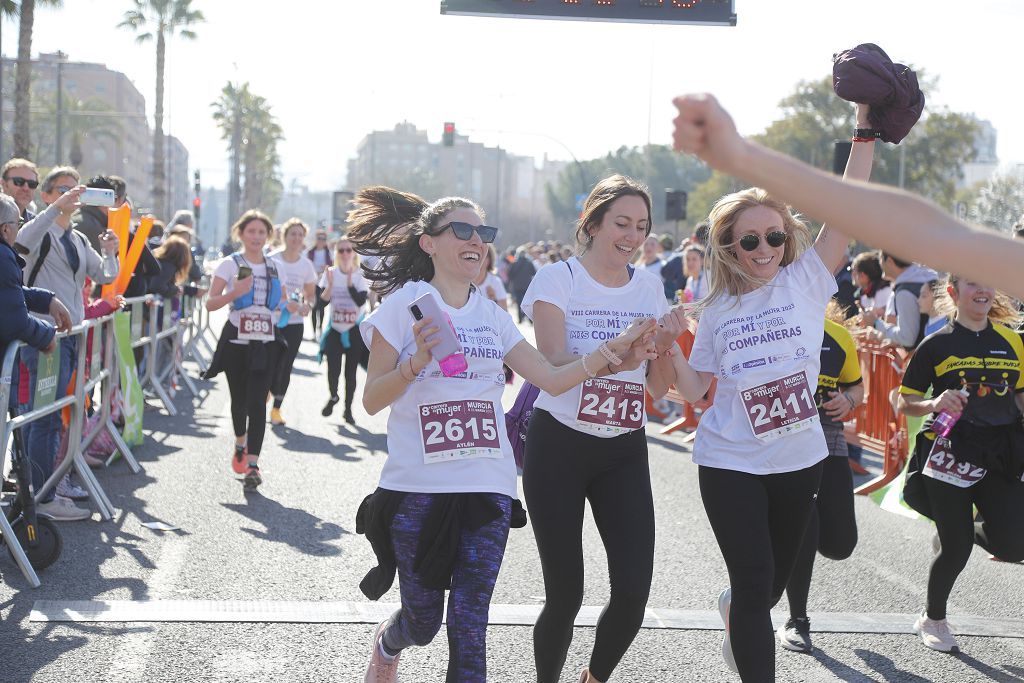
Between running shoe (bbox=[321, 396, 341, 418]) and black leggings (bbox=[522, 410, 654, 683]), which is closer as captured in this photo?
black leggings (bbox=[522, 410, 654, 683])

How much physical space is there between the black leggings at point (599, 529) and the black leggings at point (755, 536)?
11.0 inches

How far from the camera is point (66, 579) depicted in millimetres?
6199

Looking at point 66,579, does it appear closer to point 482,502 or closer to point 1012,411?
point 482,502

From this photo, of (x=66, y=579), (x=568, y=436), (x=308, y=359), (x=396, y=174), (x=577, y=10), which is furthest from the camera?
(x=396, y=174)

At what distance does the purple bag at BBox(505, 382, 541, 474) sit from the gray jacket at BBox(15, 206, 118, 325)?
4.11 metres

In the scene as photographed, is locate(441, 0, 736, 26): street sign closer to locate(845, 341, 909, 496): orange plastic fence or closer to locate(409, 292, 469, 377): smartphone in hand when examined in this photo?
locate(845, 341, 909, 496): orange plastic fence

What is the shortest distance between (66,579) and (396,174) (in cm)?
14775

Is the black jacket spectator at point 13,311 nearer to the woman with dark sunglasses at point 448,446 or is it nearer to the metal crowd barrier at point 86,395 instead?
the metal crowd barrier at point 86,395

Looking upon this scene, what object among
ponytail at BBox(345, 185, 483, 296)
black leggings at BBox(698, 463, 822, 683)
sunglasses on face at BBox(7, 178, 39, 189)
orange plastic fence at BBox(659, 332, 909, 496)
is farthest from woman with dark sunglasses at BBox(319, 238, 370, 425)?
black leggings at BBox(698, 463, 822, 683)

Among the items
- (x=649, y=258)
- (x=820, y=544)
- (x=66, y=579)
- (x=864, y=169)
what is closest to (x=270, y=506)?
(x=66, y=579)

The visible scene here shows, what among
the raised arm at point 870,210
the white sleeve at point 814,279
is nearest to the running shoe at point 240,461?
the white sleeve at point 814,279

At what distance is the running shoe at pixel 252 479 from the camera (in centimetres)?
876

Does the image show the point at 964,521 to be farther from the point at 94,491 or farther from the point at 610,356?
the point at 94,491

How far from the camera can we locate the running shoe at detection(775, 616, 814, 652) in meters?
5.47
